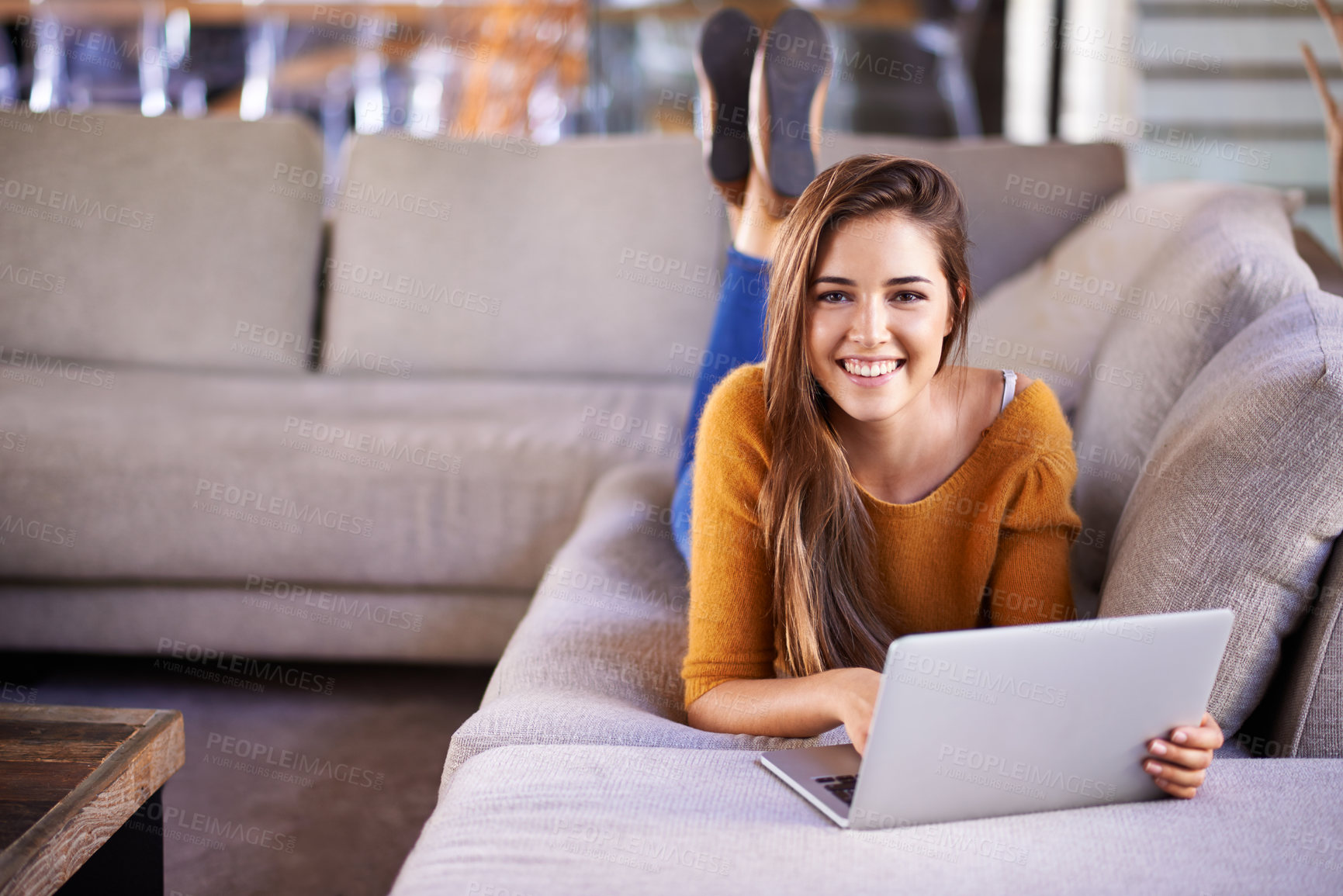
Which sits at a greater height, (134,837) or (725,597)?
(725,597)

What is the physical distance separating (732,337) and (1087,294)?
A: 1.70 ft

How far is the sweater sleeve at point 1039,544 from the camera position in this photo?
102 cm

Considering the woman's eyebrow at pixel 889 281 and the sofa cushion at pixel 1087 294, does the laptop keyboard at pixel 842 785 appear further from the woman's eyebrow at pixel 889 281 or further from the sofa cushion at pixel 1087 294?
the sofa cushion at pixel 1087 294

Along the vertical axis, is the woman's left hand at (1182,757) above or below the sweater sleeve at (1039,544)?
below

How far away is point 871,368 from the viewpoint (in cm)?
96

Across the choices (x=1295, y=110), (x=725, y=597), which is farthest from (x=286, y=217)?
(x=1295, y=110)

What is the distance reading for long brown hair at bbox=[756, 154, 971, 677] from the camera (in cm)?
96

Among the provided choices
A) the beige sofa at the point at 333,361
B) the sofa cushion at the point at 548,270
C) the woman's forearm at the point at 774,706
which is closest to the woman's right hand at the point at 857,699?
the woman's forearm at the point at 774,706

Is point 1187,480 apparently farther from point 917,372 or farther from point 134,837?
point 134,837

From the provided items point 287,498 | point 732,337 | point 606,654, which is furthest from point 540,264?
point 606,654

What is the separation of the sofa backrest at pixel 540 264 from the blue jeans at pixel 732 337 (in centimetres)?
75

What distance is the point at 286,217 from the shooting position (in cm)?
228

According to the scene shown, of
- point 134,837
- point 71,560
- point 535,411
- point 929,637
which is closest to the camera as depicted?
point 929,637

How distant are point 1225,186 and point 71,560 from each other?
177 cm
